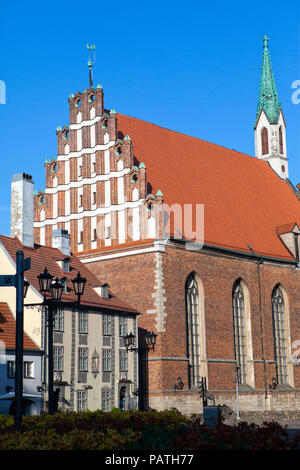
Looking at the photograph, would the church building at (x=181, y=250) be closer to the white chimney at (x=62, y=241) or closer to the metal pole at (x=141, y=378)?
the metal pole at (x=141, y=378)

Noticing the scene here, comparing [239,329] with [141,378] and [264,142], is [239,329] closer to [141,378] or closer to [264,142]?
[141,378]

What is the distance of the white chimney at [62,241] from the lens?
34.0 meters

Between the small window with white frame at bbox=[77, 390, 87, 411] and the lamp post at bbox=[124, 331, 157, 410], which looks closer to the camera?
the small window with white frame at bbox=[77, 390, 87, 411]

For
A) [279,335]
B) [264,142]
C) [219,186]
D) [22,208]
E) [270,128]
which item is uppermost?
[270,128]

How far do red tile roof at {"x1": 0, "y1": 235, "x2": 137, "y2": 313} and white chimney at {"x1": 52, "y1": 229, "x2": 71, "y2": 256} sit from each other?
1.41 ft

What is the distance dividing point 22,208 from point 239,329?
45.2 ft

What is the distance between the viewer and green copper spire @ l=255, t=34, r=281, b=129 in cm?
5056

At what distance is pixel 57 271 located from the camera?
31.5 meters

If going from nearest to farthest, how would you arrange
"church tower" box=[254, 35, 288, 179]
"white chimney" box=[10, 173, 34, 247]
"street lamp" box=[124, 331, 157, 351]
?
"street lamp" box=[124, 331, 157, 351]
"white chimney" box=[10, 173, 34, 247]
"church tower" box=[254, 35, 288, 179]

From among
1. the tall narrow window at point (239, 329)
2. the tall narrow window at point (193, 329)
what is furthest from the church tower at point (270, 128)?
the tall narrow window at point (193, 329)

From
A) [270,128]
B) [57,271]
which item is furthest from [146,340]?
[270,128]

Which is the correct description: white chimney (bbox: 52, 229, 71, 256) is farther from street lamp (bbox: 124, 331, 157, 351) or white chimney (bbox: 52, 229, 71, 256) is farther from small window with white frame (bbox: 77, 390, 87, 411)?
small window with white frame (bbox: 77, 390, 87, 411)

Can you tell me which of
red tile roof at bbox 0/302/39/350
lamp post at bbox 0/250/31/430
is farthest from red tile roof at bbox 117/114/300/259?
lamp post at bbox 0/250/31/430

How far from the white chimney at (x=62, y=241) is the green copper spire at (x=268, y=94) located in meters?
21.9
